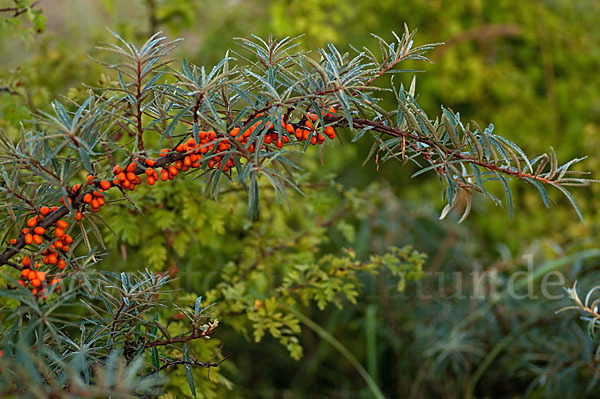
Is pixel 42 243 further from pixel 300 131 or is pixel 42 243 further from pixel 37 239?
pixel 300 131

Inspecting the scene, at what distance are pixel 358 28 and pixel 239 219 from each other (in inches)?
77.8

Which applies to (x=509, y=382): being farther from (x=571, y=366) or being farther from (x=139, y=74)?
(x=139, y=74)

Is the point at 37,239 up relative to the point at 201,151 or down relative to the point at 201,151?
down

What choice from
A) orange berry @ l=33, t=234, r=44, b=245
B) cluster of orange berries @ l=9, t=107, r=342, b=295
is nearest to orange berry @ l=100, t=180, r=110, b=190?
cluster of orange berries @ l=9, t=107, r=342, b=295

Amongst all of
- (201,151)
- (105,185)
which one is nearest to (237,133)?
(201,151)

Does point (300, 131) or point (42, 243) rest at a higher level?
point (300, 131)

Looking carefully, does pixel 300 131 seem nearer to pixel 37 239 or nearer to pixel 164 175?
pixel 164 175

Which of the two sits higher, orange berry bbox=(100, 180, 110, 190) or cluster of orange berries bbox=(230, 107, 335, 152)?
cluster of orange berries bbox=(230, 107, 335, 152)

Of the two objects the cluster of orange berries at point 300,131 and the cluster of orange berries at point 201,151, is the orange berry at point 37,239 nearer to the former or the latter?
the cluster of orange berries at point 201,151

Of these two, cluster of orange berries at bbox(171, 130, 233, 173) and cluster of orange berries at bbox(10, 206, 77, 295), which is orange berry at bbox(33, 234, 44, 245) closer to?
cluster of orange berries at bbox(10, 206, 77, 295)

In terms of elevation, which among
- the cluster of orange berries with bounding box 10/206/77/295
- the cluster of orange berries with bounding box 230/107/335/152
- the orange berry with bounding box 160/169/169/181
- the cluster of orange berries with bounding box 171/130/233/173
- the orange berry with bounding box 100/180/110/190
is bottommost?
the cluster of orange berries with bounding box 10/206/77/295

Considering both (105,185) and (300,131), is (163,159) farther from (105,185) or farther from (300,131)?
(300,131)

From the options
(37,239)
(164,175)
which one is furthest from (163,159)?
(37,239)

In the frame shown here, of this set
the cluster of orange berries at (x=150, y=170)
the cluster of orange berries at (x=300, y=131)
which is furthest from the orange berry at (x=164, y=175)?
the cluster of orange berries at (x=300, y=131)
